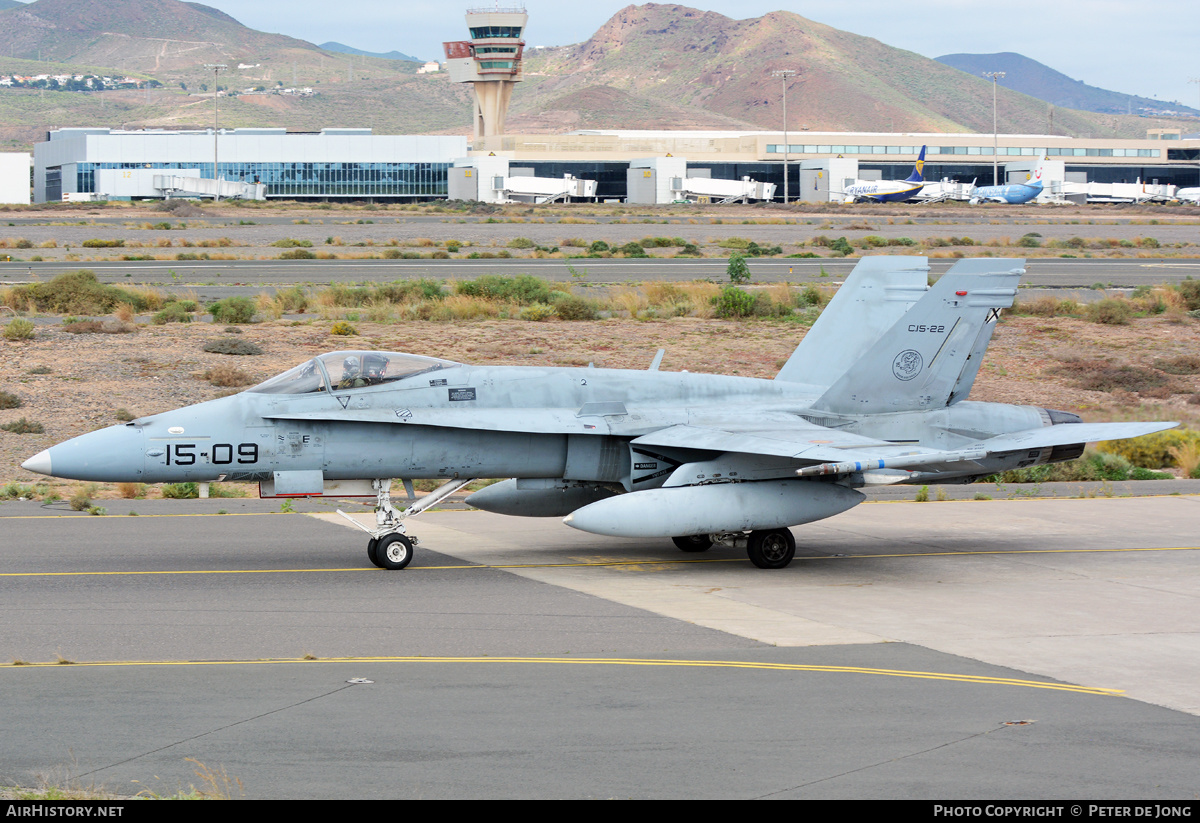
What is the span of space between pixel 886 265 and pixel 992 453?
14.5 feet

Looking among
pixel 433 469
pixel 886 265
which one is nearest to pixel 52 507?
pixel 433 469

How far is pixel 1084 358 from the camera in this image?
3619 cm

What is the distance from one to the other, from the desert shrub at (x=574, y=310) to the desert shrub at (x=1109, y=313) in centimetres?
1653

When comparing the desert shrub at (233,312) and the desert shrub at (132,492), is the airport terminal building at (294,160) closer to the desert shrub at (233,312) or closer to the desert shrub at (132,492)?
the desert shrub at (233,312)

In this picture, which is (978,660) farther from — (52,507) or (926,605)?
(52,507)

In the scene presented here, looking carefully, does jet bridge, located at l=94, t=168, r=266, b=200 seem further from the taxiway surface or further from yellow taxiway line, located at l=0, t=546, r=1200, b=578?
yellow taxiway line, located at l=0, t=546, r=1200, b=578

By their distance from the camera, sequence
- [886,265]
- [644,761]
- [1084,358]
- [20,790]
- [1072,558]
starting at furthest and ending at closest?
[1084,358], [886,265], [1072,558], [644,761], [20,790]

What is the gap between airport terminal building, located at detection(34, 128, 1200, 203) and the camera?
509ft

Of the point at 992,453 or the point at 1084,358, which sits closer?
the point at 992,453

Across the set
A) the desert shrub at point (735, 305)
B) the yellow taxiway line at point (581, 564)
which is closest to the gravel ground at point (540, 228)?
the desert shrub at point (735, 305)

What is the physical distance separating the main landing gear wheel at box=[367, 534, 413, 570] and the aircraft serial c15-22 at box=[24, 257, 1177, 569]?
0.06ft

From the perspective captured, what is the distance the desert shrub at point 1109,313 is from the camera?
135ft

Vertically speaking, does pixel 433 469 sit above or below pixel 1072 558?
above

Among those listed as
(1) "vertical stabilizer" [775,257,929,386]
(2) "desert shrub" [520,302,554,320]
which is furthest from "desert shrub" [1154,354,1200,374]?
(1) "vertical stabilizer" [775,257,929,386]
